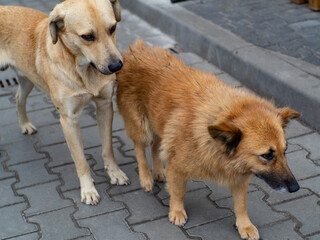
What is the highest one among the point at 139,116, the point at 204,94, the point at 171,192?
the point at 204,94

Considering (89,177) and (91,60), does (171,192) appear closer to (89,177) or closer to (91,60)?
(89,177)

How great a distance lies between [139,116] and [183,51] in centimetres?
307

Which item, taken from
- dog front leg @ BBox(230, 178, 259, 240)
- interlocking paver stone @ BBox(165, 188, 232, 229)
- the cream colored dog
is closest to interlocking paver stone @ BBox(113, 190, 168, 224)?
interlocking paver stone @ BBox(165, 188, 232, 229)

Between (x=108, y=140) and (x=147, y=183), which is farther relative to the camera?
(x=108, y=140)

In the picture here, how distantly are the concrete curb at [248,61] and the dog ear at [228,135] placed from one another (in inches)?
76.8

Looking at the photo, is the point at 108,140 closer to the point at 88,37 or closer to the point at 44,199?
the point at 44,199

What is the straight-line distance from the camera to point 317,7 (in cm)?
730

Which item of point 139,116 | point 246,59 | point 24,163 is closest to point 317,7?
point 246,59

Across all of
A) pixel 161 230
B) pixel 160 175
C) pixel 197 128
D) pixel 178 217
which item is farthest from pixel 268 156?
pixel 160 175

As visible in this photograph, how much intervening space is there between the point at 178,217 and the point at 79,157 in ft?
3.49

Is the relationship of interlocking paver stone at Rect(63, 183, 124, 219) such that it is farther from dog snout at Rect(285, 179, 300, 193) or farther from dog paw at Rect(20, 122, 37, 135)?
dog snout at Rect(285, 179, 300, 193)

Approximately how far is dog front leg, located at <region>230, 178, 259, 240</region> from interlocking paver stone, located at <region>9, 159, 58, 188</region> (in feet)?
6.04

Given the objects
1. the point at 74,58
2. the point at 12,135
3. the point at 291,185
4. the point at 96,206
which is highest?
the point at 74,58

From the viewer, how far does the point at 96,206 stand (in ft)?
14.0
